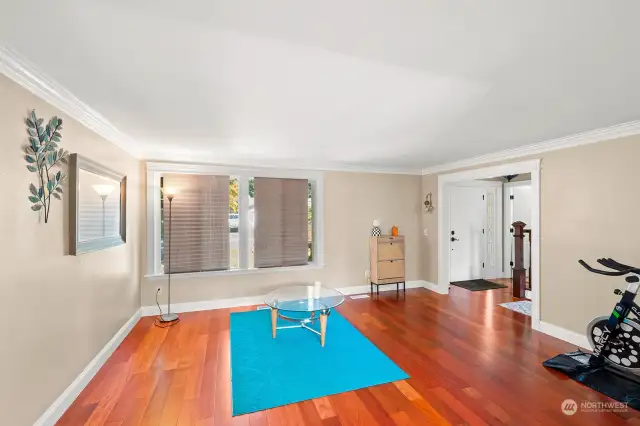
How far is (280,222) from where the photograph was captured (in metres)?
4.86

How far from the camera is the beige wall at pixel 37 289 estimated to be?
1651 mm

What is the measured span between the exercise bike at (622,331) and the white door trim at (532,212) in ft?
3.14

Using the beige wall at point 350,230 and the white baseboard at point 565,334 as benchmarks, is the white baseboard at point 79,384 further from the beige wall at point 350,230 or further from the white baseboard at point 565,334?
the white baseboard at point 565,334

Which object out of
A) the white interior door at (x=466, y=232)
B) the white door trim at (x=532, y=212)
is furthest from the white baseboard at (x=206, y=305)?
the white interior door at (x=466, y=232)

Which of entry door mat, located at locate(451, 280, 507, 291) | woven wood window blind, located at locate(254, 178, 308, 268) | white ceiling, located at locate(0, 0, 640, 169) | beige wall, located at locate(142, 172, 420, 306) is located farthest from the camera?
entry door mat, located at locate(451, 280, 507, 291)

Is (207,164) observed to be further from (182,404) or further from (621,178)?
(621,178)

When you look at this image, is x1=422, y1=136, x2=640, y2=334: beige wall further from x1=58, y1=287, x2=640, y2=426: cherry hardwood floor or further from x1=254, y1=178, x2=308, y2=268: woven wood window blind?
x1=254, y1=178, x2=308, y2=268: woven wood window blind

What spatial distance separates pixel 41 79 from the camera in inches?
72.7

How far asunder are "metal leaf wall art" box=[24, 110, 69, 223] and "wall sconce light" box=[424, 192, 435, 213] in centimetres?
521

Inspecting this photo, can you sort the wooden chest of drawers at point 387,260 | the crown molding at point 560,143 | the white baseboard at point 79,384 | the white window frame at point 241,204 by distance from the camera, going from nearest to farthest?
1. the white baseboard at point 79,384
2. the crown molding at point 560,143
3. the white window frame at point 241,204
4. the wooden chest of drawers at point 387,260

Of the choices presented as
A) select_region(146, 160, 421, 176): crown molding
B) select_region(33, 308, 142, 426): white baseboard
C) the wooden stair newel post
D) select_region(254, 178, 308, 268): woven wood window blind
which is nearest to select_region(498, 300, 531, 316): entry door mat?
the wooden stair newel post

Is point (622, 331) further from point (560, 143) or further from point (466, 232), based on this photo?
point (466, 232)

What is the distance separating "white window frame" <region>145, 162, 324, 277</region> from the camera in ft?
13.7

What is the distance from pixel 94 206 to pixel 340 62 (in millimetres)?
2516
